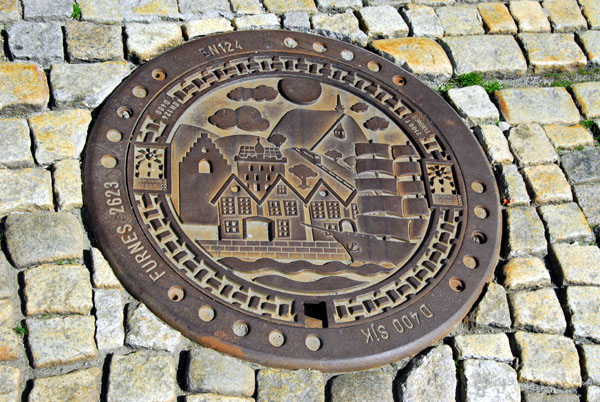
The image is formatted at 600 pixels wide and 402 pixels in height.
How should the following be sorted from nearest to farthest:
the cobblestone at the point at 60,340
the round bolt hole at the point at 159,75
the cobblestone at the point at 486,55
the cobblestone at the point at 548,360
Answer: the cobblestone at the point at 60,340
the cobblestone at the point at 548,360
the round bolt hole at the point at 159,75
the cobblestone at the point at 486,55

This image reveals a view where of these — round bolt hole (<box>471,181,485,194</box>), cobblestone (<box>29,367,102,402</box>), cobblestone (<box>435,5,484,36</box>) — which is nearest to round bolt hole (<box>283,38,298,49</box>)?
cobblestone (<box>435,5,484,36</box>)

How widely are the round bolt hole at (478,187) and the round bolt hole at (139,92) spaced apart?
1683 millimetres

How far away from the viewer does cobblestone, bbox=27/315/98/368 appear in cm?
280

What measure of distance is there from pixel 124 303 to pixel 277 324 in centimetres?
63

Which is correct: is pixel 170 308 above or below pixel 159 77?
below

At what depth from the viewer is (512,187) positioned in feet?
12.4

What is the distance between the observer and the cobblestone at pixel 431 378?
297 cm

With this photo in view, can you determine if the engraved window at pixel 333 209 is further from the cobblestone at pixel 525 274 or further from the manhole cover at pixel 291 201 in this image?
the cobblestone at pixel 525 274

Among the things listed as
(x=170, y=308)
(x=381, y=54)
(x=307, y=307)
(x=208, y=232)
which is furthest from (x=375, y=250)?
(x=381, y=54)

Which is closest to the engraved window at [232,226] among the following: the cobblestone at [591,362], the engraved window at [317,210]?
the engraved window at [317,210]

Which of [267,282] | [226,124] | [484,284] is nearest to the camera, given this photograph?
[267,282]

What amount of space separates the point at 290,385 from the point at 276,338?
200 millimetres

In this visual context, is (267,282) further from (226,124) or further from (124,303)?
(226,124)

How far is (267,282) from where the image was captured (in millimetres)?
3154
